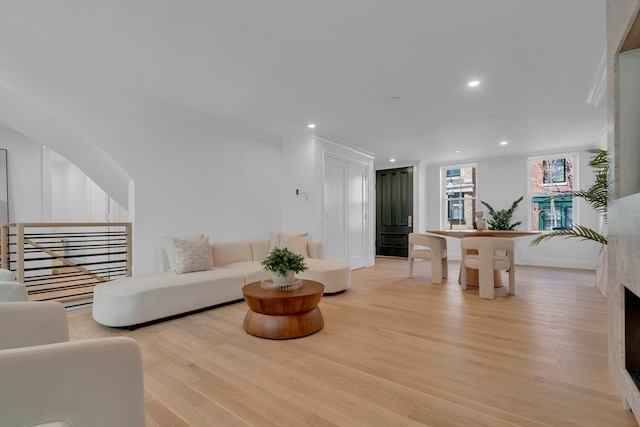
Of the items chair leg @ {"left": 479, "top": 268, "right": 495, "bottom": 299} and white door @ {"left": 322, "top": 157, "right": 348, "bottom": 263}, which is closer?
chair leg @ {"left": 479, "top": 268, "right": 495, "bottom": 299}

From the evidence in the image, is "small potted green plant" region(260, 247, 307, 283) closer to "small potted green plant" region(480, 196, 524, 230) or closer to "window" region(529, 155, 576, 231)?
"small potted green plant" region(480, 196, 524, 230)

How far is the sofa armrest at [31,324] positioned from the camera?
52.3 inches

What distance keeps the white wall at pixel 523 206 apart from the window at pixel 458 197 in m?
0.18

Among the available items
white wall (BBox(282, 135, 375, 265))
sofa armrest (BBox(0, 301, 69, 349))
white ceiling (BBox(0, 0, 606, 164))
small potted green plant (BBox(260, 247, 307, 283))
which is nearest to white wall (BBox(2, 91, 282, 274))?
white wall (BBox(282, 135, 375, 265))

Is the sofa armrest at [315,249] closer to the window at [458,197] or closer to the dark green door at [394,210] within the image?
the dark green door at [394,210]

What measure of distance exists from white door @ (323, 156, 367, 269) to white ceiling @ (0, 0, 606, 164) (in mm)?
1536

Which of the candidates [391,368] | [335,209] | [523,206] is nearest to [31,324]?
[391,368]

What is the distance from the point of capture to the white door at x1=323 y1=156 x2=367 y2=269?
19.2ft

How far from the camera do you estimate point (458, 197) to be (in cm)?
828

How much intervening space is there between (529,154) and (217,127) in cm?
687

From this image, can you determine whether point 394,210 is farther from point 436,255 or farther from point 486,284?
point 486,284

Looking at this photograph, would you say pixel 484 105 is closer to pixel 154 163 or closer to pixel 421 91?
pixel 421 91

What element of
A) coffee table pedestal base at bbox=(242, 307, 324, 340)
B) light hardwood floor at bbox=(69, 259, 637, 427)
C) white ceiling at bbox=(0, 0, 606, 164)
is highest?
white ceiling at bbox=(0, 0, 606, 164)

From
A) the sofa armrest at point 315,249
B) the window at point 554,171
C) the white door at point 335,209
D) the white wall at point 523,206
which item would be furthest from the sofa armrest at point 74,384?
the window at point 554,171
